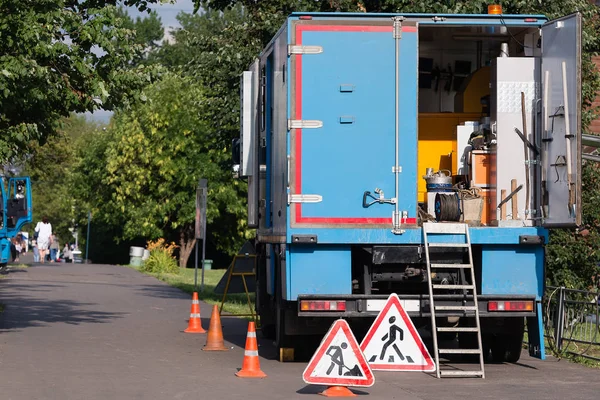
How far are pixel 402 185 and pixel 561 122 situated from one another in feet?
5.89

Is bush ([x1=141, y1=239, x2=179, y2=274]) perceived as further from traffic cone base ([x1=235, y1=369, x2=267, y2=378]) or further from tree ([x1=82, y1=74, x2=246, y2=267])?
traffic cone base ([x1=235, y1=369, x2=267, y2=378])

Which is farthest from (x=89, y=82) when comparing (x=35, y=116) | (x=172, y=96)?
(x=172, y=96)

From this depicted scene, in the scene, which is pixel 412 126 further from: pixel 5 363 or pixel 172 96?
pixel 172 96

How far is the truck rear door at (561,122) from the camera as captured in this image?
12.3 meters

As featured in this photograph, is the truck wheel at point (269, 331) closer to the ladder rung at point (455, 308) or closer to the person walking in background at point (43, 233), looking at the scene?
the ladder rung at point (455, 308)

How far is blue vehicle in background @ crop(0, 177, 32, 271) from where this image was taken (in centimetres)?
3578

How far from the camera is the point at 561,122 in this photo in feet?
41.2

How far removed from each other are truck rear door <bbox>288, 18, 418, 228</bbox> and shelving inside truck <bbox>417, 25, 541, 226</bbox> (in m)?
0.82

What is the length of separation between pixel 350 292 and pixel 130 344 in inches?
167

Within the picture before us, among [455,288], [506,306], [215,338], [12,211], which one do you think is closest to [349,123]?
[455,288]

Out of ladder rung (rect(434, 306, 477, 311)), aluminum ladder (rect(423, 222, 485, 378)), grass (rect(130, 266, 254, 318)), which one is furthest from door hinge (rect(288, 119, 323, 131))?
grass (rect(130, 266, 254, 318))

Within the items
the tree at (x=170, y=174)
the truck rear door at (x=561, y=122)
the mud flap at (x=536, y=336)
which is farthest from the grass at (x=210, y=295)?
the tree at (x=170, y=174)

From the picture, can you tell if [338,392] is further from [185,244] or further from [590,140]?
[185,244]

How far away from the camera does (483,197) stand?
13.4 m
